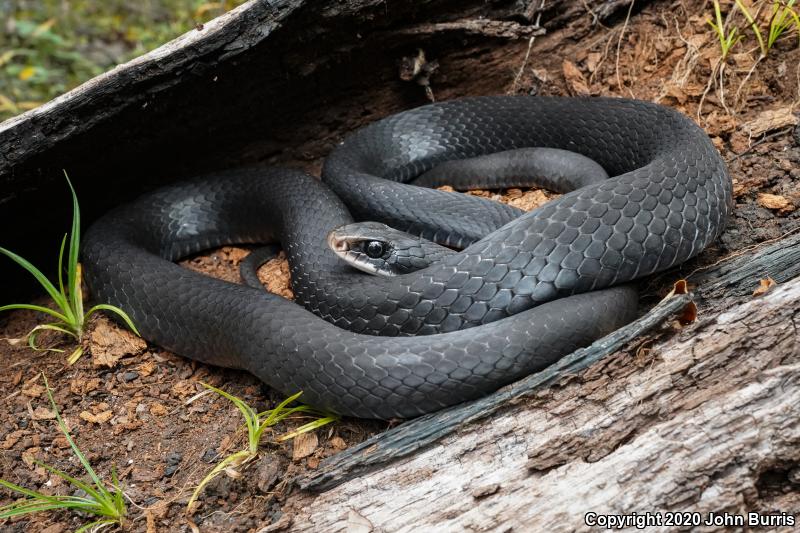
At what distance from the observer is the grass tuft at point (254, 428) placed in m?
4.06

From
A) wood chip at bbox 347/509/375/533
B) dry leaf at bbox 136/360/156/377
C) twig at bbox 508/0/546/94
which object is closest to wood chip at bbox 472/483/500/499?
wood chip at bbox 347/509/375/533

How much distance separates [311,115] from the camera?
6570 mm

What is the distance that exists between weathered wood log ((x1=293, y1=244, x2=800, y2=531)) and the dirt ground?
646 mm

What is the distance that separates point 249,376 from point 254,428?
2.57ft

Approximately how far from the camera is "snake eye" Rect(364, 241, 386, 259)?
4.99 m

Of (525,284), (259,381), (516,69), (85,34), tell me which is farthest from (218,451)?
(85,34)

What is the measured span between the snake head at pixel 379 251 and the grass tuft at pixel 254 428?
3.81 feet

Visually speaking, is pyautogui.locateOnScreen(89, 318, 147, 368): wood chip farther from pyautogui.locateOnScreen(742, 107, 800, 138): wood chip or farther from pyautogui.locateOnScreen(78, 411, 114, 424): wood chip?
pyautogui.locateOnScreen(742, 107, 800, 138): wood chip

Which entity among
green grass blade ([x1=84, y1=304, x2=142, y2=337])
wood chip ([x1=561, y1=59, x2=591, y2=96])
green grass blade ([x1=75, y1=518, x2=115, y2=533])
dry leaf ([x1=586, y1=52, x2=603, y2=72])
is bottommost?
green grass blade ([x1=75, y1=518, x2=115, y2=533])

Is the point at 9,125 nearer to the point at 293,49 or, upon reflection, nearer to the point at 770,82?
the point at 293,49

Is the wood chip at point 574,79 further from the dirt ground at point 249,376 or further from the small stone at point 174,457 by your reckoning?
the small stone at point 174,457

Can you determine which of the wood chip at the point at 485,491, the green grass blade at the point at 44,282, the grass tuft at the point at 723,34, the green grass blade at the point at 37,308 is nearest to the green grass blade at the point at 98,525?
the green grass blade at the point at 37,308

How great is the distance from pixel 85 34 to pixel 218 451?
9.20m

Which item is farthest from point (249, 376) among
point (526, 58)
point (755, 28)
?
point (755, 28)
